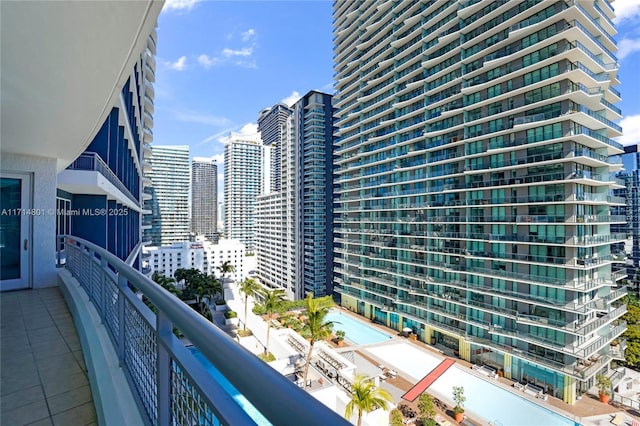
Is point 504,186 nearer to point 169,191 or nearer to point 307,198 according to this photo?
point 307,198

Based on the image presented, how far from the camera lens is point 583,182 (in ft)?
51.5

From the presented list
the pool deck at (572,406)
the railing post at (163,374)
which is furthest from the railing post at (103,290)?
the pool deck at (572,406)

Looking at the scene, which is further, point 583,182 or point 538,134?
point 538,134

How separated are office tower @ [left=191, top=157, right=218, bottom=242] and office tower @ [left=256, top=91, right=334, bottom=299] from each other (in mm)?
49311

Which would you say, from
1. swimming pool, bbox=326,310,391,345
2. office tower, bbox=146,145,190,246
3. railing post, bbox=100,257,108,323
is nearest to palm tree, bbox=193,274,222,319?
swimming pool, bbox=326,310,391,345

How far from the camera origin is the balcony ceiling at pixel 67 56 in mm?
1811

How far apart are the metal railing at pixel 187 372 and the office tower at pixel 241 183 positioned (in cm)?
7631

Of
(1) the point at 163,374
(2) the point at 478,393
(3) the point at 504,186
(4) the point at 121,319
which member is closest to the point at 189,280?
(2) the point at 478,393

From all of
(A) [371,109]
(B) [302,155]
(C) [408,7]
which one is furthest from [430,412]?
(B) [302,155]

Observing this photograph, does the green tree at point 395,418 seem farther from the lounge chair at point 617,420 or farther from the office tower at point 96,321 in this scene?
the office tower at point 96,321

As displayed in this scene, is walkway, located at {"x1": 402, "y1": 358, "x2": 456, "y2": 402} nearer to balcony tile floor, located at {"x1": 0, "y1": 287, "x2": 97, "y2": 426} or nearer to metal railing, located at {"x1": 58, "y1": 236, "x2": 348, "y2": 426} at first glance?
balcony tile floor, located at {"x1": 0, "y1": 287, "x2": 97, "y2": 426}

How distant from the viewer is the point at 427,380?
647 inches

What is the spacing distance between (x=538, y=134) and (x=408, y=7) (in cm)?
1642

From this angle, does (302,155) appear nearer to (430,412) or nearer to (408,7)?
(408,7)
